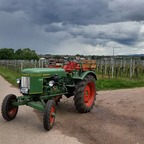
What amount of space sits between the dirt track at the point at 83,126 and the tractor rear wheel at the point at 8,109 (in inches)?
6.4

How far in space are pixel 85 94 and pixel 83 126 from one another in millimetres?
2345

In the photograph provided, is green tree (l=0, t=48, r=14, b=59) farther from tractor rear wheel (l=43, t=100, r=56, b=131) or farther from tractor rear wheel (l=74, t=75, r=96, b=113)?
tractor rear wheel (l=43, t=100, r=56, b=131)

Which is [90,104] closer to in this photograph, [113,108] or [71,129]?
[113,108]

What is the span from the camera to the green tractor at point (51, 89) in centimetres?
803

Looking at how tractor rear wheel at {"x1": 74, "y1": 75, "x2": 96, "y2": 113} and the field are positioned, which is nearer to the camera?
tractor rear wheel at {"x1": 74, "y1": 75, "x2": 96, "y2": 113}

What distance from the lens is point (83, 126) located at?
7.78 m

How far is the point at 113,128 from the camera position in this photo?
25.1ft

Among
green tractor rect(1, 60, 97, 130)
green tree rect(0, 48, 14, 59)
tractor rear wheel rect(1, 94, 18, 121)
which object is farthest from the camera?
green tree rect(0, 48, 14, 59)

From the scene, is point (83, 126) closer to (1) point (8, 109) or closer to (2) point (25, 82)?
(2) point (25, 82)

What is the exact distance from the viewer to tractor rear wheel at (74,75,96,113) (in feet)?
30.5

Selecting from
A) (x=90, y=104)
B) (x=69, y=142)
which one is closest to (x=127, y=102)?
(x=90, y=104)

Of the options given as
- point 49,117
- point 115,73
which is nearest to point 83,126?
point 49,117

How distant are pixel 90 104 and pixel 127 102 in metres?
2.02

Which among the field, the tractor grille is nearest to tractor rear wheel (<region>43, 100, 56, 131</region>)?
the tractor grille
